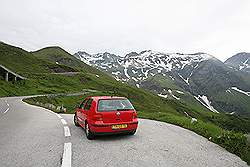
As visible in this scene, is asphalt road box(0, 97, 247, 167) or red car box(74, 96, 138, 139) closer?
asphalt road box(0, 97, 247, 167)

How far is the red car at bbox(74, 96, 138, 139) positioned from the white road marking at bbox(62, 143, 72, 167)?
139 centimetres

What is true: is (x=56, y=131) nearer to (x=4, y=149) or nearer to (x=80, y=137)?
(x=80, y=137)

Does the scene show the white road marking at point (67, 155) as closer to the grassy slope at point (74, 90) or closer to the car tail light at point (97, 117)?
the car tail light at point (97, 117)

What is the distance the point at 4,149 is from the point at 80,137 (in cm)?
318

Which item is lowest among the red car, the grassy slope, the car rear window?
the grassy slope

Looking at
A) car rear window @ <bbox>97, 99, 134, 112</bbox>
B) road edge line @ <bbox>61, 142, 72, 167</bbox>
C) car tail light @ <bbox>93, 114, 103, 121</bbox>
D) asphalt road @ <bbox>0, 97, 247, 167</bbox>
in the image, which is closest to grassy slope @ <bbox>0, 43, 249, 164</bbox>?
asphalt road @ <bbox>0, 97, 247, 167</bbox>

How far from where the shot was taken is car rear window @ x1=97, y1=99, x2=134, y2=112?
38.5 ft

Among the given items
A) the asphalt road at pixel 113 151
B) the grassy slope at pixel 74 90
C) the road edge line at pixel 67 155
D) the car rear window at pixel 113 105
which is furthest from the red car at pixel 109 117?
the grassy slope at pixel 74 90

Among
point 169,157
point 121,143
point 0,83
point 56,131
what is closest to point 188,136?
point 121,143

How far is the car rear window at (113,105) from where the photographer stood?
11.8 m

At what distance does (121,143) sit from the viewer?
1070 cm

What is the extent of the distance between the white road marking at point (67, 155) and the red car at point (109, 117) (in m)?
1.39

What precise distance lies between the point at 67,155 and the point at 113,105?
3646 millimetres

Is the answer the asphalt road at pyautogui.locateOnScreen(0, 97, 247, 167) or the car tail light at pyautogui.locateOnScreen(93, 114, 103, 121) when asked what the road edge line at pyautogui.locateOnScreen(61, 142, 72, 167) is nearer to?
the asphalt road at pyautogui.locateOnScreen(0, 97, 247, 167)
